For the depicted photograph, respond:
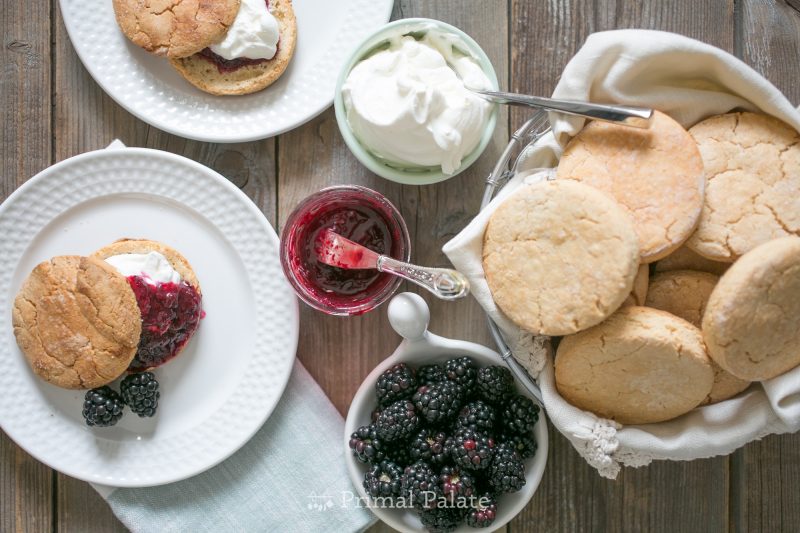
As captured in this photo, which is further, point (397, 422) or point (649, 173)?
point (397, 422)

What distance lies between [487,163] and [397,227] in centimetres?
31

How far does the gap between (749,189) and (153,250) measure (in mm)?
1416

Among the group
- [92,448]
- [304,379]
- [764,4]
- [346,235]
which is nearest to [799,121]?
[764,4]

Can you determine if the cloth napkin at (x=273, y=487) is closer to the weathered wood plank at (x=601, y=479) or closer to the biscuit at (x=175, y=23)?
the biscuit at (x=175, y=23)

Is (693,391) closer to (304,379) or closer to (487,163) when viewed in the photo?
(487,163)

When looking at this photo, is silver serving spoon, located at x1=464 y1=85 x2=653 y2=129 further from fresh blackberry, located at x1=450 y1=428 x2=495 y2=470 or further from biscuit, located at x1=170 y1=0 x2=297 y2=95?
fresh blackberry, located at x1=450 y1=428 x2=495 y2=470

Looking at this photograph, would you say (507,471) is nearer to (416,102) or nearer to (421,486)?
(421,486)

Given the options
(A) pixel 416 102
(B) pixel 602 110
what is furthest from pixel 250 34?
(B) pixel 602 110

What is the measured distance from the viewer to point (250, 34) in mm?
1732

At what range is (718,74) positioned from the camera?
1.54m

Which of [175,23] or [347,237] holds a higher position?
[175,23]

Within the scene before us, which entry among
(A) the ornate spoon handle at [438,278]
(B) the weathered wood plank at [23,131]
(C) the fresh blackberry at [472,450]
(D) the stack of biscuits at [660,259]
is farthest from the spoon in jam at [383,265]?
(B) the weathered wood plank at [23,131]

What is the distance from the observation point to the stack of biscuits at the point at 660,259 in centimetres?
140

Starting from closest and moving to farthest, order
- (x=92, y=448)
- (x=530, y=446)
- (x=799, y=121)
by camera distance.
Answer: (x=799, y=121) < (x=530, y=446) < (x=92, y=448)
